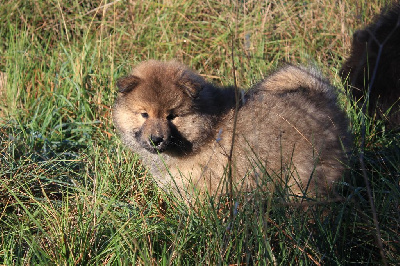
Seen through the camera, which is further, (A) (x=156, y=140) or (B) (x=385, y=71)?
(B) (x=385, y=71)

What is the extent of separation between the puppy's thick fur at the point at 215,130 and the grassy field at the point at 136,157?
0.19 meters

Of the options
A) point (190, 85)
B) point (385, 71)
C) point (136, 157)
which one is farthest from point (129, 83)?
point (385, 71)

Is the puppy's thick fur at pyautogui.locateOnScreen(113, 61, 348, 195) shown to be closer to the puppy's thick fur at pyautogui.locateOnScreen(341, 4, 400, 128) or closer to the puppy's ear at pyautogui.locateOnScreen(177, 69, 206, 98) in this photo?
the puppy's ear at pyautogui.locateOnScreen(177, 69, 206, 98)

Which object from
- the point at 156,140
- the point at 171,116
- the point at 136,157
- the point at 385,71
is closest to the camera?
the point at 156,140

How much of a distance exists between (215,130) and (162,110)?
0.39 m

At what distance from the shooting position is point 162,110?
11.5 feet

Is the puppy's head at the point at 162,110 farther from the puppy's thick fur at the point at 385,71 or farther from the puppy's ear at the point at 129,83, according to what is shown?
the puppy's thick fur at the point at 385,71

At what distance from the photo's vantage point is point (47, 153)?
4062mm

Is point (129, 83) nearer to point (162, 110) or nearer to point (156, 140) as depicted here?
point (162, 110)

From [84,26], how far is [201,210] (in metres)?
3.44

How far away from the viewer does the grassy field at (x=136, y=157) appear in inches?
105

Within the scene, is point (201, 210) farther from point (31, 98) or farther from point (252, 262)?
point (31, 98)

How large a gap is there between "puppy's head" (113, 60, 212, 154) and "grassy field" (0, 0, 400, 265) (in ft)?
1.07

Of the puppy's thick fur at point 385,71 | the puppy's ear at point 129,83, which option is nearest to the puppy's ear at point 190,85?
the puppy's ear at point 129,83
